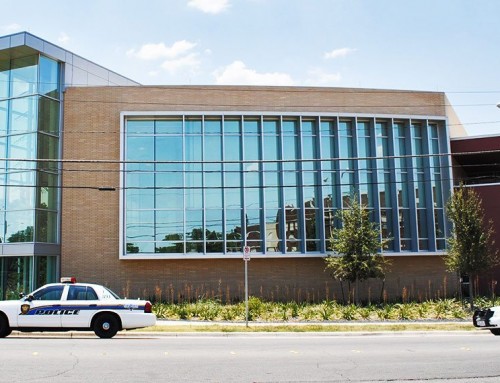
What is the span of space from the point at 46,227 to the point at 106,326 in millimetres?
12022

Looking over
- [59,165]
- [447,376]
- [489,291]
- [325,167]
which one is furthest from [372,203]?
[447,376]

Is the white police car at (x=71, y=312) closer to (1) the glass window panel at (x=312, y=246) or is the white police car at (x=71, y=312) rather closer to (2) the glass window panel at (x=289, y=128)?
(1) the glass window panel at (x=312, y=246)

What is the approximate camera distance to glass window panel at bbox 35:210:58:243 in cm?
2636

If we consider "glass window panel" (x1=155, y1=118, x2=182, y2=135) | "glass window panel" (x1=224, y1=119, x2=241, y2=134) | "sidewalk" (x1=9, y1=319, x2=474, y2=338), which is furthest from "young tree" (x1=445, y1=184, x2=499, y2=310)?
"glass window panel" (x1=155, y1=118, x2=182, y2=135)

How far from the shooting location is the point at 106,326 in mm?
16281

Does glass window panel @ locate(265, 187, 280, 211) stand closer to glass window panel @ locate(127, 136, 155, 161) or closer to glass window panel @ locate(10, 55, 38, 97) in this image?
glass window panel @ locate(127, 136, 155, 161)

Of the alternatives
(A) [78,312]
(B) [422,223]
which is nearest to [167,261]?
(A) [78,312]

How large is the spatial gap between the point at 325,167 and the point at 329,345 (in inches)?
623

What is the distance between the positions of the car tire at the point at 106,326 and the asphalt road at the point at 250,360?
1.31 feet

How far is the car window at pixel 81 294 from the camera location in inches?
649

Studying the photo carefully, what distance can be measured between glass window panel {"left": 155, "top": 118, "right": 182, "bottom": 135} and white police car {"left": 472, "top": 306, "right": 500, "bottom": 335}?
1644 centimetres

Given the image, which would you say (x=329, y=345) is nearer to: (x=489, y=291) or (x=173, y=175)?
(x=173, y=175)

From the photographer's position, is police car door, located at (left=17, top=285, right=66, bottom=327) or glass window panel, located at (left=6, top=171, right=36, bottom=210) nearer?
police car door, located at (left=17, top=285, right=66, bottom=327)

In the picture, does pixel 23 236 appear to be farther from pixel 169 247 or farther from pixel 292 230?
pixel 292 230
